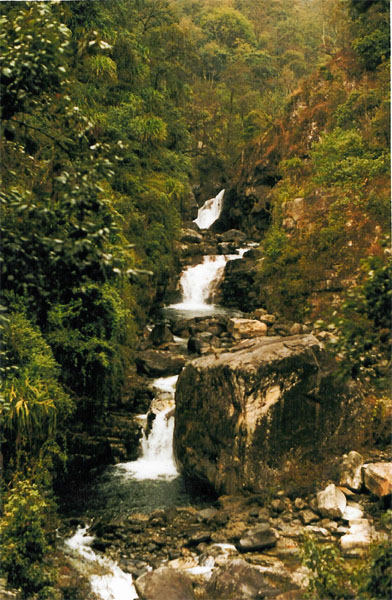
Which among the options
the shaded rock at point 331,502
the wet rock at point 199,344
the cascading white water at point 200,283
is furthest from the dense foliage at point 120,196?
the shaded rock at point 331,502

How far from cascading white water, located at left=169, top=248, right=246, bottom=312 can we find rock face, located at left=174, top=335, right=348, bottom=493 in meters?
11.7

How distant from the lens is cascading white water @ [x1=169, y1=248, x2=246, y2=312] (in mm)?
23578

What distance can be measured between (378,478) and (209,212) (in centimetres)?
2692

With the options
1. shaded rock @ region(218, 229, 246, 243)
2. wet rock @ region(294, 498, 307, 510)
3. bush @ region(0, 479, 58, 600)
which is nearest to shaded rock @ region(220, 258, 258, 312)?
shaded rock @ region(218, 229, 246, 243)

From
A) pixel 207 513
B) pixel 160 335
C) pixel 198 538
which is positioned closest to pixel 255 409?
pixel 207 513

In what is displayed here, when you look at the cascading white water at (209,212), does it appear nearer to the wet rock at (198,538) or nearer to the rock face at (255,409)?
the rock face at (255,409)

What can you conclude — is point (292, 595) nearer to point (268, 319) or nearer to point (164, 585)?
point (164, 585)

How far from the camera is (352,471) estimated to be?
34.5 ft

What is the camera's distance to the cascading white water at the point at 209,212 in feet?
113

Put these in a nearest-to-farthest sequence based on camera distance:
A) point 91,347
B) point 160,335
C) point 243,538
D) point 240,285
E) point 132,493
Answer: point 243,538
point 132,493
point 91,347
point 160,335
point 240,285

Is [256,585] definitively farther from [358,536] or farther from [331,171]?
[331,171]

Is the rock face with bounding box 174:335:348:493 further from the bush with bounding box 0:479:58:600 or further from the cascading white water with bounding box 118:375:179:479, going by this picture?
the bush with bounding box 0:479:58:600

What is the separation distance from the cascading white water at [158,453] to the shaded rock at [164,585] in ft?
13.6

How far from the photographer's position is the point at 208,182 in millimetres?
39156
